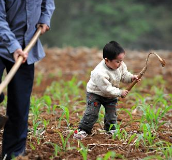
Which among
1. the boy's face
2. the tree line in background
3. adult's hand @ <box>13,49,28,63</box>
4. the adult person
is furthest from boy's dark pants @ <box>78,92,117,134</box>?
the tree line in background

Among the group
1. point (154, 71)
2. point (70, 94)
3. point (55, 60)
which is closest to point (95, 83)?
point (70, 94)

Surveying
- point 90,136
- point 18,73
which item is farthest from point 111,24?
point 18,73

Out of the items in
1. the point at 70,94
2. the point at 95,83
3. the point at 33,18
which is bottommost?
the point at 70,94

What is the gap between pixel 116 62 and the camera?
Answer: 345 cm

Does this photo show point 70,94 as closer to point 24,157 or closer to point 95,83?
point 95,83

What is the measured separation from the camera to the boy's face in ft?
11.2

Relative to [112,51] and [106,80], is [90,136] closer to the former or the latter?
[106,80]

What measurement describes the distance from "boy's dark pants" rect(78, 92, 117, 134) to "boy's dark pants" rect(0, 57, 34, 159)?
31.4 inches

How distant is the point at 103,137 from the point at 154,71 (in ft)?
19.1

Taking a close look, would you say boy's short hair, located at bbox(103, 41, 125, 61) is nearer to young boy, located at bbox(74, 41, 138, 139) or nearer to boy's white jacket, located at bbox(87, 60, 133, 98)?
young boy, located at bbox(74, 41, 138, 139)

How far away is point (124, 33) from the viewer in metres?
20.2

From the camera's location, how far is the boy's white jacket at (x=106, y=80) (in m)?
3.44

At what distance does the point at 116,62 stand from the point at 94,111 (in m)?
0.54

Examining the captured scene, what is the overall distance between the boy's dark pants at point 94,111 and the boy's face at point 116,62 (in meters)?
0.34
